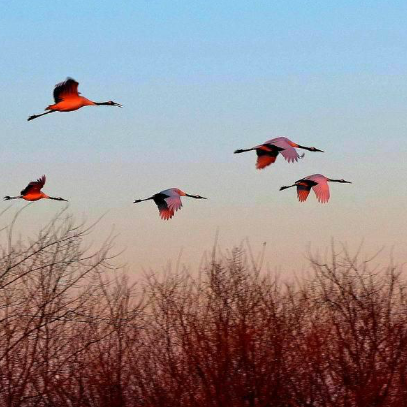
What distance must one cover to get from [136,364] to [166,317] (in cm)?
113

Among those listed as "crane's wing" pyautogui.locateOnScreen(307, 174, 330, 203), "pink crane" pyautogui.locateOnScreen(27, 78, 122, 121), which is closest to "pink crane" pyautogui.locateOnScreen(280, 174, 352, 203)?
"crane's wing" pyautogui.locateOnScreen(307, 174, 330, 203)

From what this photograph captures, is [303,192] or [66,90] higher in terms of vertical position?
[66,90]

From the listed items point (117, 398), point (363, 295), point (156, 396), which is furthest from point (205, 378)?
point (363, 295)

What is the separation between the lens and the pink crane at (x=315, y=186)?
1688cm

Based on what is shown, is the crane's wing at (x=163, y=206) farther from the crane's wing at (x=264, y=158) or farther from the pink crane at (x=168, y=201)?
the crane's wing at (x=264, y=158)

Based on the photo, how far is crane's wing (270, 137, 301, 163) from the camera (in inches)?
614

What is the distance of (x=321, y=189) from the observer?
1697 centimetres

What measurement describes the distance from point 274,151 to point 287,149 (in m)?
0.78

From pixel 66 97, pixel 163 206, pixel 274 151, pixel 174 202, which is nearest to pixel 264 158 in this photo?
pixel 274 151

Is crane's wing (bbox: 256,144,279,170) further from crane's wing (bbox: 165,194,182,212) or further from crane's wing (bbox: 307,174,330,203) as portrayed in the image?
crane's wing (bbox: 165,194,182,212)

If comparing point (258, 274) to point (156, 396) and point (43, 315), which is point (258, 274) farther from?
point (43, 315)

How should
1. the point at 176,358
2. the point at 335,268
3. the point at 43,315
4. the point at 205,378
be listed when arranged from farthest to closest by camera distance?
the point at 335,268, the point at 176,358, the point at 205,378, the point at 43,315

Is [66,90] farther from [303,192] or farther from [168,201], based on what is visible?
[303,192]

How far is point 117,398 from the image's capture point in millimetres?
19875
